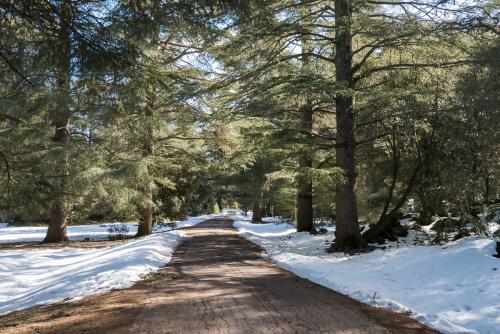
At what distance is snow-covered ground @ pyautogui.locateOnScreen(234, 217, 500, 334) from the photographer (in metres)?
5.71

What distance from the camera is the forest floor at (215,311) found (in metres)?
5.37

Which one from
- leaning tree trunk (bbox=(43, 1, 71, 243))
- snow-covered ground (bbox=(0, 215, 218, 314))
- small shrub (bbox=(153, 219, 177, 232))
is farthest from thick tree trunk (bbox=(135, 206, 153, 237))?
snow-covered ground (bbox=(0, 215, 218, 314))

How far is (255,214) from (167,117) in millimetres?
25703

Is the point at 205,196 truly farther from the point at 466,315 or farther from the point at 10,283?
the point at 466,315

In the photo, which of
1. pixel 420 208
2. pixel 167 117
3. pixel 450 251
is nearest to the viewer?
pixel 450 251

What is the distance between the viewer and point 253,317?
5.81 m

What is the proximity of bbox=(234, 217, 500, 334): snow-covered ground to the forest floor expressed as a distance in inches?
16.4

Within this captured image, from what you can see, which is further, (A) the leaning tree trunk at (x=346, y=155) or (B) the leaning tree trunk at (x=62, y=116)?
(A) the leaning tree trunk at (x=346, y=155)

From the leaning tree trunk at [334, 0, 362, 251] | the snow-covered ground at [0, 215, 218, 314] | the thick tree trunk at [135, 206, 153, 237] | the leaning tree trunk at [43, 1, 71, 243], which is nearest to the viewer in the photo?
the leaning tree trunk at [43, 1, 71, 243]

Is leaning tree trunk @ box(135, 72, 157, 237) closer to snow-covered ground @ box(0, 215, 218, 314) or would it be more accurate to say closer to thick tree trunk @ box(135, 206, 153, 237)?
thick tree trunk @ box(135, 206, 153, 237)

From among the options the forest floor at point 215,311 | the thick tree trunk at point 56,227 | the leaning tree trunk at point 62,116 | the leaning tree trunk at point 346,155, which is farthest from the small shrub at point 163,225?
the forest floor at point 215,311

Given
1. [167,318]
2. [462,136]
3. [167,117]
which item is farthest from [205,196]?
[167,318]

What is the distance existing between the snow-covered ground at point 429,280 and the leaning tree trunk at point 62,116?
613cm

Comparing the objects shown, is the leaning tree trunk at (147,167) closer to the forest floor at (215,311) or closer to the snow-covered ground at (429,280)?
the snow-covered ground at (429,280)
